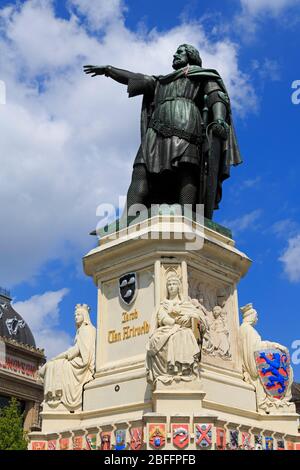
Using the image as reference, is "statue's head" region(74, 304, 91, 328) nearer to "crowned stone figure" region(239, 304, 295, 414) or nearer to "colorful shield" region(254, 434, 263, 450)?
"crowned stone figure" region(239, 304, 295, 414)

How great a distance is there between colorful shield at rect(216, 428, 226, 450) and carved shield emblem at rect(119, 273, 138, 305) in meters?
2.90

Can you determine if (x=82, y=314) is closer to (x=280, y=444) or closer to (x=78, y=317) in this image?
(x=78, y=317)

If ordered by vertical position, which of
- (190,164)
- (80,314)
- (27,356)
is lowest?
(80,314)

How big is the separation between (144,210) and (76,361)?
3.14 m

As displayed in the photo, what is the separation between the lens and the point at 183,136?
42.4ft

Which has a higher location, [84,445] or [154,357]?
[154,357]

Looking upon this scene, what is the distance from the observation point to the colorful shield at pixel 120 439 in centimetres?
994

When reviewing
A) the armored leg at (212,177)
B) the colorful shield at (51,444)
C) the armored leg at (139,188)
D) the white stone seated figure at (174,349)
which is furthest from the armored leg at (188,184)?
the colorful shield at (51,444)

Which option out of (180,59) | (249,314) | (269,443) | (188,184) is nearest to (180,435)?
(269,443)

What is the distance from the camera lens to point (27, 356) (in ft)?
191

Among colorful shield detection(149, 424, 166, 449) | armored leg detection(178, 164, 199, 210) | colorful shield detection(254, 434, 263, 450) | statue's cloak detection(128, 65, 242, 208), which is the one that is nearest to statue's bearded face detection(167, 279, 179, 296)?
armored leg detection(178, 164, 199, 210)

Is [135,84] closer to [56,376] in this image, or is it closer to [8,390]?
[56,376]
